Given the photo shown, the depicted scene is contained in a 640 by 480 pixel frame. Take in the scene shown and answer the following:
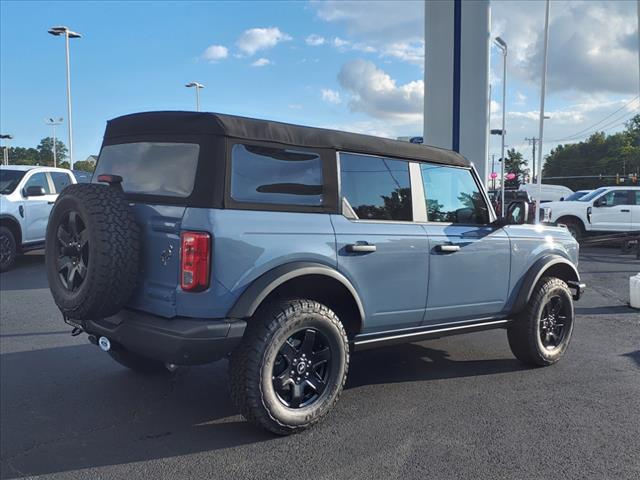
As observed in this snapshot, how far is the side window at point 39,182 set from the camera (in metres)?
11.1

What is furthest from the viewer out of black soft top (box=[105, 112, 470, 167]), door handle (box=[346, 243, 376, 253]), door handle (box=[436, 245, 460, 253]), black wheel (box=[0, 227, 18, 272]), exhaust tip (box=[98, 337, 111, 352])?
black wheel (box=[0, 227, 18, 272])

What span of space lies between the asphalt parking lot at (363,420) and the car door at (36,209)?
5461 millimetres

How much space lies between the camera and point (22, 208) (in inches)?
419

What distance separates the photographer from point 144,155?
3834mm

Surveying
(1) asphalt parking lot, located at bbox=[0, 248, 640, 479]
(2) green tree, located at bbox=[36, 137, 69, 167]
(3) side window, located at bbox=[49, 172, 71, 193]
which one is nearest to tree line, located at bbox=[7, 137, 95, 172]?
(2) green tree, located at bbox=[36, 137, 69, 167]

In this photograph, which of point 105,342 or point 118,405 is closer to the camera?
point 105,342

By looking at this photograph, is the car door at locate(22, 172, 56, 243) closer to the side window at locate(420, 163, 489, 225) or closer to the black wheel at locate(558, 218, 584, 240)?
the side window at locate(420, 163, 489, 225)

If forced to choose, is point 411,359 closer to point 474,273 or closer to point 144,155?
point 474,273

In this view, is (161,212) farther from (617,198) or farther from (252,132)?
(617,198)

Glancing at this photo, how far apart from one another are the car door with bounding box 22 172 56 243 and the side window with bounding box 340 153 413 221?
342 inches

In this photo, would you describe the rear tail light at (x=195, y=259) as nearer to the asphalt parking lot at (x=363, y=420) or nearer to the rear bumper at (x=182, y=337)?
the rear bumper at (x=182, y=337)

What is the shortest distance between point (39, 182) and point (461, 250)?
9718mm

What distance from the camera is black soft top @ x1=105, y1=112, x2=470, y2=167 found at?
345 centimetres

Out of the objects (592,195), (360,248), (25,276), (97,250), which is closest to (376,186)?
(360,248)
